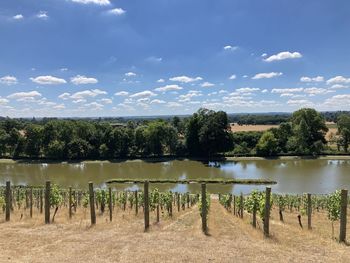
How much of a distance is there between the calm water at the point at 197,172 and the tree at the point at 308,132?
6.11m

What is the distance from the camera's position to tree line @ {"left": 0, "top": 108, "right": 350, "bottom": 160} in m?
71.3

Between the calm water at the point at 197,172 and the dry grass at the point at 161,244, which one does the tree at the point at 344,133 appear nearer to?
the calm water at the point at 197,172

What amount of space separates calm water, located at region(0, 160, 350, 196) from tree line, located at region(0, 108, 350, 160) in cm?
447

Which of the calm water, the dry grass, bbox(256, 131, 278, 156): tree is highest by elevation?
the dry grass

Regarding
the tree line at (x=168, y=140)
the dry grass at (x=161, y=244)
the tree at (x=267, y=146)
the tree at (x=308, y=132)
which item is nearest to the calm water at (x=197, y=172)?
the tree at (x=267, y=146)

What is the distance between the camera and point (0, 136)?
253 feet

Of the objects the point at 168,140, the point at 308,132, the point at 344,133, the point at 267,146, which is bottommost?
the point at 267,146

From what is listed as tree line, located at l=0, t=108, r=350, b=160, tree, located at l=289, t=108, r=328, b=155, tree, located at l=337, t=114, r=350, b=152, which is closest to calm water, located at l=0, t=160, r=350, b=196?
tree line, located at l=0, t=108, r=350, b=160

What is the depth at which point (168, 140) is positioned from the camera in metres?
73.6

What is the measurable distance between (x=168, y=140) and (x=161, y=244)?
208 ft

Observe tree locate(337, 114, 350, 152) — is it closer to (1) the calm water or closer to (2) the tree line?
(2) the tree line

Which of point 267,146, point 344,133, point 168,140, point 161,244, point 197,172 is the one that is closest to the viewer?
point 161,244

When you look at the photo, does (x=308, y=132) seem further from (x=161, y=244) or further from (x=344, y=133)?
(x=161, y=244)

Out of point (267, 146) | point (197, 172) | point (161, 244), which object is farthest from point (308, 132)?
point (161, 244)
